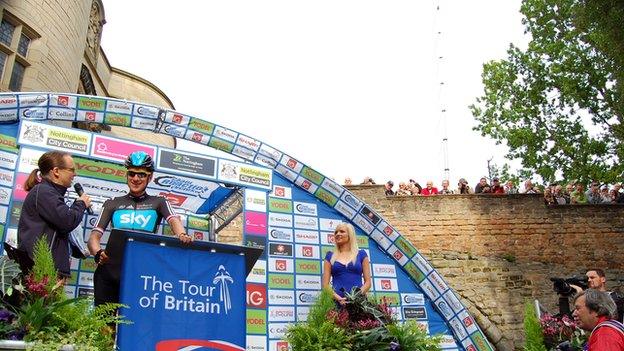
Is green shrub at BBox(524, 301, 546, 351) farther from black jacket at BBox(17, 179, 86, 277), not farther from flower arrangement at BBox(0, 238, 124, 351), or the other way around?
black jacket at BBox(17, 179, 86, 277)

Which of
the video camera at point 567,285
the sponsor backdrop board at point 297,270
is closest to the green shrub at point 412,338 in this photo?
the sponsor backdrop board at point 297,270

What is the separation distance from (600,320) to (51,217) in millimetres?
3959

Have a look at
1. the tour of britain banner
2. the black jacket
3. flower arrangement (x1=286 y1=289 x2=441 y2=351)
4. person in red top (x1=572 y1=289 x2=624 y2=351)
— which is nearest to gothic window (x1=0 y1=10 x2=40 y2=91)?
the black jacket

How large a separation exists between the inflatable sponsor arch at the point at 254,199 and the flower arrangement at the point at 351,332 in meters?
1.85

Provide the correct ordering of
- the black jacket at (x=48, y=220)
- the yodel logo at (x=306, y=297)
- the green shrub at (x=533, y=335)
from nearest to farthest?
the black jacket at (x=48, y=220), the green shrub at (x=533, y=335), the yodel logo at (x=306, y=297)

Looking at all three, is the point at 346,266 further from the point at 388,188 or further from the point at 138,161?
the point at 388,188

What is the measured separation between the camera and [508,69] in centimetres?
2205

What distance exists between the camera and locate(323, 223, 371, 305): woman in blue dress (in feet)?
20.7

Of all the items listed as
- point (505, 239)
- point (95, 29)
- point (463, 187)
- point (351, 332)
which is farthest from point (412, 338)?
point (95, 29)

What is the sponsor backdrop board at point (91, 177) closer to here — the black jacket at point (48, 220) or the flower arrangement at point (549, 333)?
the black jacket at point (48, 220)

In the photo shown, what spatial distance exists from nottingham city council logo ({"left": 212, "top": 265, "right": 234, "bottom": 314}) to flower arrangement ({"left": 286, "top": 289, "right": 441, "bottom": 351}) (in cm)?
79

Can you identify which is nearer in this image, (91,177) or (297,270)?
(91,177)

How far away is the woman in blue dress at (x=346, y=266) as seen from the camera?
630 cm

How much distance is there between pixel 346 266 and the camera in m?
6.35
